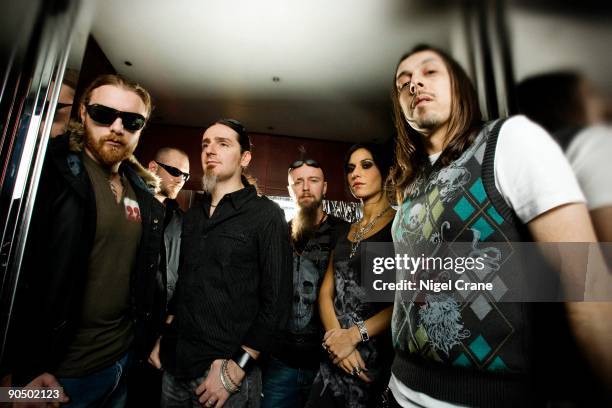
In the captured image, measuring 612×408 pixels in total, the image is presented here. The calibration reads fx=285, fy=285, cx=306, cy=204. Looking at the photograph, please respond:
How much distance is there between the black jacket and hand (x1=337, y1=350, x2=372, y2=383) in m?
0.98

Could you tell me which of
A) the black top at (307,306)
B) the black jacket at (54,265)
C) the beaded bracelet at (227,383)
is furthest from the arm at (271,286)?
the black jacket at (54,265)

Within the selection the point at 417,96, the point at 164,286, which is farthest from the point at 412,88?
the point at 164,286

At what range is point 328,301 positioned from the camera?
1.35m

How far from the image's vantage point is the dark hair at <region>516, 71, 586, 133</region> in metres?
0.51

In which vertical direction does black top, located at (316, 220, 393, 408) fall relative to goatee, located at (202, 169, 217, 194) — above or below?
below

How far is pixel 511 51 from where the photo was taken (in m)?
0.81

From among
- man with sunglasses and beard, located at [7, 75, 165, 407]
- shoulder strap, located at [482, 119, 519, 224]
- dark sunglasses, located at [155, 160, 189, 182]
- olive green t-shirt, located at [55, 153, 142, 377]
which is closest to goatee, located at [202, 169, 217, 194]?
man with sunglasses and beard, located at [7, 75, 165, 407]

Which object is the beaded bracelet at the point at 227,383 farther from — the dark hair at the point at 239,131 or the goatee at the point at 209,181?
the dark hair at the point at 239,131

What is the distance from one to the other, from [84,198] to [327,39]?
1.92 metres

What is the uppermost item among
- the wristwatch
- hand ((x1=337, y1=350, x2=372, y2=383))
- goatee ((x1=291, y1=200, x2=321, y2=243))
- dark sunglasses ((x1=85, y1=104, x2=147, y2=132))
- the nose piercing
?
dark sunglasses ((x1=85, y1=104, x2=147, y2=132))

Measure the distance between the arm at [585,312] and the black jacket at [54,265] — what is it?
127 centimetres

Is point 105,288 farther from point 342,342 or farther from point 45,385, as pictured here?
point 342,342

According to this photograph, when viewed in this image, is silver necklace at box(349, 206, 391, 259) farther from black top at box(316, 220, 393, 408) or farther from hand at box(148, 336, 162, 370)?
hand at box(148, 336, 162, 370)

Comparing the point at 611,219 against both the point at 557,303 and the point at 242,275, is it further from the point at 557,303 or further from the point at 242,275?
the point at 242,275
